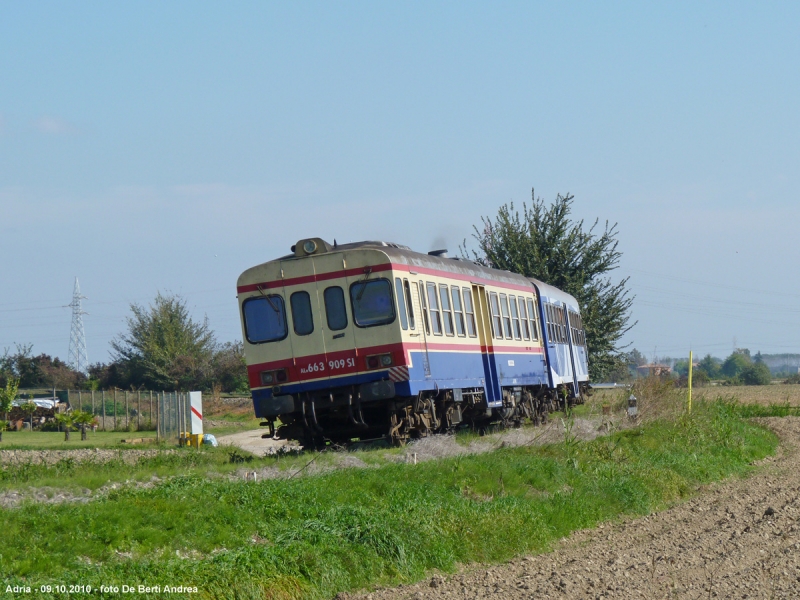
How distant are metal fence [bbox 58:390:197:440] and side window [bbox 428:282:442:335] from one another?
1096cm

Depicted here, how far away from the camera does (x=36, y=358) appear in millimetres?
64938

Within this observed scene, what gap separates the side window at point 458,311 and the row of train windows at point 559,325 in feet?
21.4

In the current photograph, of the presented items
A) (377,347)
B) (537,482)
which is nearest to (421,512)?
(537,482)

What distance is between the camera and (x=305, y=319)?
17.2 meters

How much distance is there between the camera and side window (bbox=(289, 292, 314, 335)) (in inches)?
677

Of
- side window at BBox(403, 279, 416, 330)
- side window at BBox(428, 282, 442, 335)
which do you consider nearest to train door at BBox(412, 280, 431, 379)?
side window at BBox(403, 279, 416, 330)

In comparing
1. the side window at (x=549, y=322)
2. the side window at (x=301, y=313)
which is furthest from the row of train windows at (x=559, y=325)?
the side window at (x=301, y=313)

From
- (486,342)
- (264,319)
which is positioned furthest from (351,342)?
(486,342)

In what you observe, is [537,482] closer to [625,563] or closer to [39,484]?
[625,563]

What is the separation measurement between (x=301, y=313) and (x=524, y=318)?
8019 millimetres

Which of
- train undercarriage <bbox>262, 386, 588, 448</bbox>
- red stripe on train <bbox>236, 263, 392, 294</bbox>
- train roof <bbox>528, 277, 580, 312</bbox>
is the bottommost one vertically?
train undercarriage <bbox>262, 386, 588, 448</bbox>

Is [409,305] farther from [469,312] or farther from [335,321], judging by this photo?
[469,312]

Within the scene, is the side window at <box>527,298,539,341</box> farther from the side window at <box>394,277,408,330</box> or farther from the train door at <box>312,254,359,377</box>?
the train door at <box>312,254,359,377</box>

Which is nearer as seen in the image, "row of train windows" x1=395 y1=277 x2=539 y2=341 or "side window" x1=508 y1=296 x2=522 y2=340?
"row of train windows" x1=395 y1=277 x2=539 y2=341
